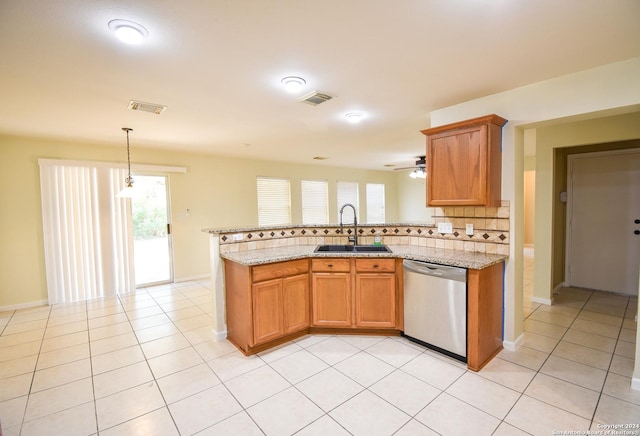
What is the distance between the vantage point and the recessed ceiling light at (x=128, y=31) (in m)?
1.61

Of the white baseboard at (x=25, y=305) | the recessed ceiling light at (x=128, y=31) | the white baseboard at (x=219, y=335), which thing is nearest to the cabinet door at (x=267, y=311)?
the white baseboard at (x=219, y=335)

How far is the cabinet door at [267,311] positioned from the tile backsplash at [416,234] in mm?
645

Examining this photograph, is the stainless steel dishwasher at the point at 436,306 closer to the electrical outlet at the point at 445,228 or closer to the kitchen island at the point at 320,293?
the kitchen island at the point at 320,293

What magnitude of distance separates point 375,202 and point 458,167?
259 inches

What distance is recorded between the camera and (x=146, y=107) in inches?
117

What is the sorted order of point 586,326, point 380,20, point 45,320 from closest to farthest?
1. point 380,20
2. point 586,326
3. point 45,320

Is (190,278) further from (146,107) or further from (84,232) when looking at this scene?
(146,107)

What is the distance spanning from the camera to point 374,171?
30.2ft

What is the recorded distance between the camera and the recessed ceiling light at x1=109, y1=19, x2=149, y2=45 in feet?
5.30

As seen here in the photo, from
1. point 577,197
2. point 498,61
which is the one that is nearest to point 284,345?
point 498,61

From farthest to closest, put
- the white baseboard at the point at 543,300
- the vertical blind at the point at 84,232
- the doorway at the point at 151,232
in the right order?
1. the doorway at the point at 151,232
2. the vertical blind at the point at 84,232
3. the white baseboard at the point at 543,300

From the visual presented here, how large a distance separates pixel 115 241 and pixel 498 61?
5.61 m

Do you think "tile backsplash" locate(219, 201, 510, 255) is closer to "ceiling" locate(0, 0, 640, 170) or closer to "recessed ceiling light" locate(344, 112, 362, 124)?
"ceiling" locate(0, 0, 640, 170)

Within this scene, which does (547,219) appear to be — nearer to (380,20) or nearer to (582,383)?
(582,383)
